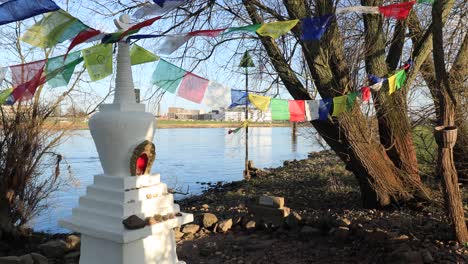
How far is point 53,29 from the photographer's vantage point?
3762 mm

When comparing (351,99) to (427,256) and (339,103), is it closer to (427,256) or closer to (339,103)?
(339,103)

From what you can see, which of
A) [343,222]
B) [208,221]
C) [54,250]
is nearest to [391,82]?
[343,222]

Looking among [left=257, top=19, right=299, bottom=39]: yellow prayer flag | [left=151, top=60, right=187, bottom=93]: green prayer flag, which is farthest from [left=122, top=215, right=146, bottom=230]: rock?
[left=257, top=19, right=299, bottom=39]: yellow prayer flag

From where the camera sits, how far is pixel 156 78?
14.5ft

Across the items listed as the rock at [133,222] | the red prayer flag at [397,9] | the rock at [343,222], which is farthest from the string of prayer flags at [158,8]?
the rock at [343,222]

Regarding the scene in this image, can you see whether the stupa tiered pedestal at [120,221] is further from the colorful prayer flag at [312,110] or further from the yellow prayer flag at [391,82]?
the yellow prayer flag at [391,82]

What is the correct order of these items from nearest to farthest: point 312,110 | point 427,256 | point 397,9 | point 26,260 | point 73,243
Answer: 1. point 427,256
2. point 397,9
3. point 26,260
4. point 312,110
5. point 73,243

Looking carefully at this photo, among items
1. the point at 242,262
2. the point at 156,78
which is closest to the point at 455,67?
the point at 242,262

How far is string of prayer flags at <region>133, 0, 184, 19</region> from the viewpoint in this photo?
158 inches

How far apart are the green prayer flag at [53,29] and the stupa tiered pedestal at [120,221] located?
1.27 meters

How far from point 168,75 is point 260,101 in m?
1.35

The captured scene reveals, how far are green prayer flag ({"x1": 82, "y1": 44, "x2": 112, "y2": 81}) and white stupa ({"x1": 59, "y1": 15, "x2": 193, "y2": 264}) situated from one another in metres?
0.24

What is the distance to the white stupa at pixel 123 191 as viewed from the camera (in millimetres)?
3607

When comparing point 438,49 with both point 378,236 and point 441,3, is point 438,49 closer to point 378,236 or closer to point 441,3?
point 441,3
